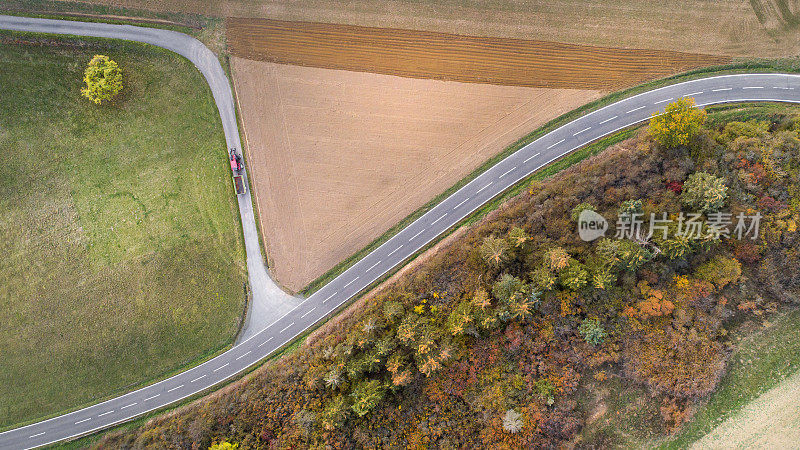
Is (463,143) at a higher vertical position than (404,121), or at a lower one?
lower

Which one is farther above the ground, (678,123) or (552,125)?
(552,125)

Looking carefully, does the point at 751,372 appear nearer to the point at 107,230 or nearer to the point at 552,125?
the point at 552,125

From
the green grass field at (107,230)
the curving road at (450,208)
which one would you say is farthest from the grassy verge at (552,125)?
the green grass field at (107,230)

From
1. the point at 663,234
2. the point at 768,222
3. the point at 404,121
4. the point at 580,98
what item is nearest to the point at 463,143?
the point at 404,121

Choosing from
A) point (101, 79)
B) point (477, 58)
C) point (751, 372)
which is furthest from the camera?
point (477, 58)

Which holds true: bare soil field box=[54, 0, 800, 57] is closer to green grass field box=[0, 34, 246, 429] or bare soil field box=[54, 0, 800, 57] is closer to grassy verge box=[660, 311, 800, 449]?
green grass field box=[0, 34, 246, 429]

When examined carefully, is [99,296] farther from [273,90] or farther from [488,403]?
[488,403]


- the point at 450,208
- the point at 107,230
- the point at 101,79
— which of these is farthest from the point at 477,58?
the point at 107,230
